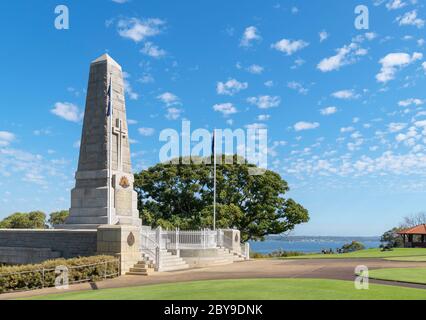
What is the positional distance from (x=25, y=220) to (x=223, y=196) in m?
28.5

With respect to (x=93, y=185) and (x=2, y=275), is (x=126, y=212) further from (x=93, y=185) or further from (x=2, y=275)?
(x=2, y=275)

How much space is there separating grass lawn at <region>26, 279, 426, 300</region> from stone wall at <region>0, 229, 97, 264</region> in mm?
8236

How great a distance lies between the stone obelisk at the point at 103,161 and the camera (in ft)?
86.6

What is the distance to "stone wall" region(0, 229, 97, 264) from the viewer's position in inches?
886

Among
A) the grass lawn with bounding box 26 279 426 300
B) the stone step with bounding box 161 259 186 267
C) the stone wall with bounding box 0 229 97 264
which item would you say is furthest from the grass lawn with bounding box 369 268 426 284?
the stone wall with bounding box 0 229 97 264

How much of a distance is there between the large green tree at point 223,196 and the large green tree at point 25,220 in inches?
724

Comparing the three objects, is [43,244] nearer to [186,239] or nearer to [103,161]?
[103,161]

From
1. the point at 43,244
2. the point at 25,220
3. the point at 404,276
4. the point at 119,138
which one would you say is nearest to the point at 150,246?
the point at 43,244

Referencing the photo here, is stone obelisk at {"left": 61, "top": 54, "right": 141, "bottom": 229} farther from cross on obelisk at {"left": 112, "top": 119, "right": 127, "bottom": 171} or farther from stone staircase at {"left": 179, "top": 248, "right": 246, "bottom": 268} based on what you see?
stone staircase at {"left": 179, "top": 248, "right": 246, "bottom": 268}

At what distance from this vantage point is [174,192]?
45469 millimetres

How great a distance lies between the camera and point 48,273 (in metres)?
17.4

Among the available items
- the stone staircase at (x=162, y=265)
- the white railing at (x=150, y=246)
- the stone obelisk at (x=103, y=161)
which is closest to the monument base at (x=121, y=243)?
the stone staircase at (x=162, y=265)
